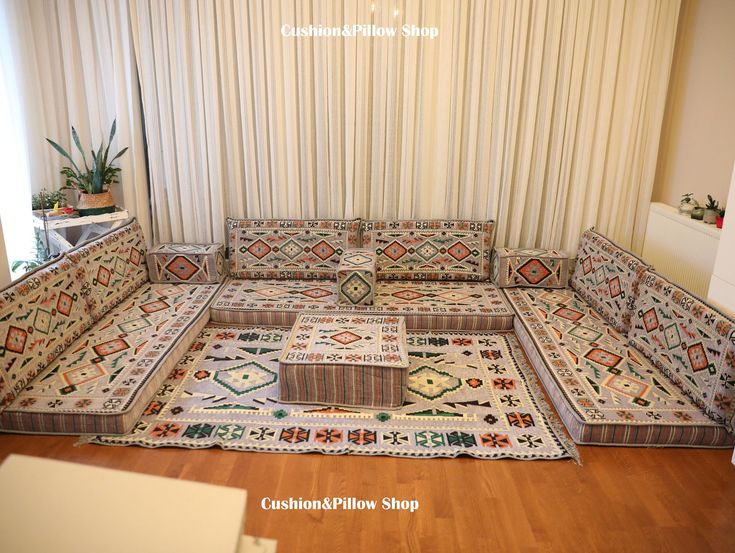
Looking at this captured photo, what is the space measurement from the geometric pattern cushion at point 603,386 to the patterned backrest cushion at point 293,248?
58.7 inches

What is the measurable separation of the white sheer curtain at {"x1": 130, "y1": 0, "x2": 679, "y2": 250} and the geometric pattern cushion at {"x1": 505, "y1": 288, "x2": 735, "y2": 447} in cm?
109

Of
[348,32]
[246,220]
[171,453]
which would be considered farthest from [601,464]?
[348,32]

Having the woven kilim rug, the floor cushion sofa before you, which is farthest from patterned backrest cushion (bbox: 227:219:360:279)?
the woven kilim rug

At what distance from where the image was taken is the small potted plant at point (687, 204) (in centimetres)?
407

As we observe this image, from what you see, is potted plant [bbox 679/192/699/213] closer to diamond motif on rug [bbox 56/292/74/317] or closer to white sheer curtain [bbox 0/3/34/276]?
diamond motif on rug [bbox 56/292/74/317]

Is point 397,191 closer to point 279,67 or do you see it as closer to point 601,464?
point 279,67

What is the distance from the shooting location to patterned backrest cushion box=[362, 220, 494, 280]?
4.55 m

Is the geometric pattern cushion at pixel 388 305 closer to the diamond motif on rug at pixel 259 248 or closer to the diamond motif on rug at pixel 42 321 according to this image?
the diamond motif on rug at pixel 259 248

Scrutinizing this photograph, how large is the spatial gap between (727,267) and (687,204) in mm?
1375

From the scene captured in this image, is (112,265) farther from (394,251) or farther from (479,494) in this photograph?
(479,494)

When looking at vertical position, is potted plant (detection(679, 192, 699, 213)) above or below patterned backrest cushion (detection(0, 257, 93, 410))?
above

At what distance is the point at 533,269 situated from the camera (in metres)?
4.39

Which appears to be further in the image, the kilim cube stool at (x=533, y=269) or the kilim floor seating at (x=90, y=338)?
the kilim cube stool at (x=533, y=269)

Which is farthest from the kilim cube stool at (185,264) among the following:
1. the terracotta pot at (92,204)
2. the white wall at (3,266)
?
the white wall at (3,266)
